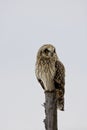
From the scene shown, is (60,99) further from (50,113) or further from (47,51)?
(47,51)

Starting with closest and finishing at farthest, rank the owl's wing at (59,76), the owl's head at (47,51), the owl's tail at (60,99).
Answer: the owl's tail at (60,99) < the owl's head at (47,51) < the owl's wing at (59,76)

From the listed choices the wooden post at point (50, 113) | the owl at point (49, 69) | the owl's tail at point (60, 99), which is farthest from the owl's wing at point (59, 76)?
the wooden post at point (50, 113)

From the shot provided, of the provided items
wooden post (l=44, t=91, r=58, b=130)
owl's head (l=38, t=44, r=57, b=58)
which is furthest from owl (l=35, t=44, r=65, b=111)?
wooden post (l=44, t=91, r=58, b=130)

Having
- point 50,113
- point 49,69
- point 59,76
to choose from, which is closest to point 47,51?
point 49,69

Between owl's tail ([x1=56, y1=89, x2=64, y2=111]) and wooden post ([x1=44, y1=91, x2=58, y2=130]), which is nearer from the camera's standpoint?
wooden post ([x1=44, y1=91, x2=58, y2=130])

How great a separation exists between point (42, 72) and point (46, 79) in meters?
0.09

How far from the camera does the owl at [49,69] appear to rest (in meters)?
3.13

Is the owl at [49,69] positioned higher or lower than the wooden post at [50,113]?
higher

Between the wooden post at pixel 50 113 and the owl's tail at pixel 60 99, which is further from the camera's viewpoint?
the owl's tail at pixel 60 99

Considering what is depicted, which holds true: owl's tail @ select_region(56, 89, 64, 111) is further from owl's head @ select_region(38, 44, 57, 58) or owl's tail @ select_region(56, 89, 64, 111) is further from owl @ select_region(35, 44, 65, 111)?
owl's head @ select_region(38, 44, 57, 58)

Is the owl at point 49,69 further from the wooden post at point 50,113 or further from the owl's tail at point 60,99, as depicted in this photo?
the wooden post at point 50,113

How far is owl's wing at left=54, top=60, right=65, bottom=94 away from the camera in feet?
10.4

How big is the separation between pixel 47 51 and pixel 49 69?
0.74 ft

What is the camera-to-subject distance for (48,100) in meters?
2.76
